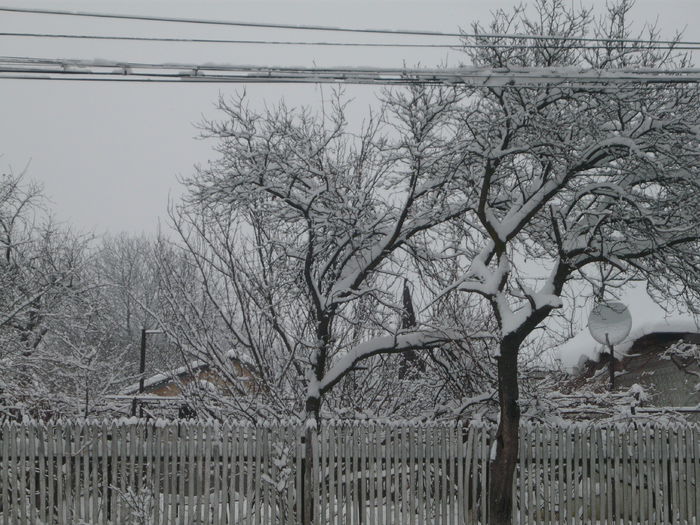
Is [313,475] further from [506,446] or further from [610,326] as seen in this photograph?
[610,326]

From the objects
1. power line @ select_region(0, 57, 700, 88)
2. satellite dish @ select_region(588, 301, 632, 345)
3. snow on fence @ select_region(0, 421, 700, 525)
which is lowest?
snow on fence @ select_region(0, 421, 700, 525)

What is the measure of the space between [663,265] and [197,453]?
643 cm

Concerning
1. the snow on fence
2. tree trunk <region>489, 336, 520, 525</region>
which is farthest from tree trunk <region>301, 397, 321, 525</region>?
tree trunk <region>489, 336, 520, 525</region>

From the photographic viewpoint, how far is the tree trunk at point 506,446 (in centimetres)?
863

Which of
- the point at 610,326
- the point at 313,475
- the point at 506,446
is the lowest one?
the point at 313,475

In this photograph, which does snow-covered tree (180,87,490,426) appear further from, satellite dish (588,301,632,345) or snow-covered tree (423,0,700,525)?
satellite dish (588,301,632,345)

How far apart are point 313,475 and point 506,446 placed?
2.27 m

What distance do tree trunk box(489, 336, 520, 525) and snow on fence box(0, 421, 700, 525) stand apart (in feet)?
0.71

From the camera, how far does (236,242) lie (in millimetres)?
11180

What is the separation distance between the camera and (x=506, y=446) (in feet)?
28.4

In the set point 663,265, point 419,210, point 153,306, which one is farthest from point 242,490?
point 153,306

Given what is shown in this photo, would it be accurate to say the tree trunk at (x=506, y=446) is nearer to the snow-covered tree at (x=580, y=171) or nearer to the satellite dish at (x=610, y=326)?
the snow-covered tree at (x=580, y=171)

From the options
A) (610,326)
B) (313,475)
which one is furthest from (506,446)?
(610,326)

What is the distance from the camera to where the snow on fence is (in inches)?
339
